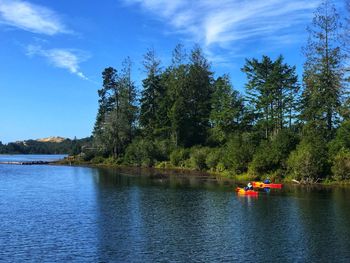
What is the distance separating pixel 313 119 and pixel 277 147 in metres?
9.88

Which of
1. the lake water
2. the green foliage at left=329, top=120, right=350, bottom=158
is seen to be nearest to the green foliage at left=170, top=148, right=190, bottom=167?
the green foliage at left=329, top=120, right=350, bottom=158

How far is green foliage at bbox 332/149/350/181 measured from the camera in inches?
2408

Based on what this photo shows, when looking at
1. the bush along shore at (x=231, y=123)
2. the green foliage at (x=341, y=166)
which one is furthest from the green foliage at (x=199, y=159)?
the green foliage at (x=341, y=166)

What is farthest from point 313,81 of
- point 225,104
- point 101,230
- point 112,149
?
point 112,149

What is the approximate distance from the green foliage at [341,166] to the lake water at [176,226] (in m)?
6.01

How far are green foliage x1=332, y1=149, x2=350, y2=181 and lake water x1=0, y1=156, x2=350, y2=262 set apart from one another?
6006 millimetres

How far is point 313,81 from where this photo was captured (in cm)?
7262

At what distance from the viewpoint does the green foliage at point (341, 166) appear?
61156 mm

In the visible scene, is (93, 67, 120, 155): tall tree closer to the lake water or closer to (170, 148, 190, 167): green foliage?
(170, 148, 190, 167): green foliage

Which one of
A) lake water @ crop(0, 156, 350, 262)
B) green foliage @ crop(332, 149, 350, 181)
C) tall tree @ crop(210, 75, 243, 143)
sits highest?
tall tree @ crop(210, 75, 243, 143)

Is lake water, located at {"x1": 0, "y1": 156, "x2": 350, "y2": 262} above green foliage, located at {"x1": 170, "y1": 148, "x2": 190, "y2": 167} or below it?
below

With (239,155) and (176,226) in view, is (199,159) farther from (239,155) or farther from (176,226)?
(176,226)

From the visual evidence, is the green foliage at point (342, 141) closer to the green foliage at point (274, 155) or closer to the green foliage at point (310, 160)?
the green foliage at point (310, 160)

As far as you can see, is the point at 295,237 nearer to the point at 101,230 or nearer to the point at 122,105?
the point at 101,230
